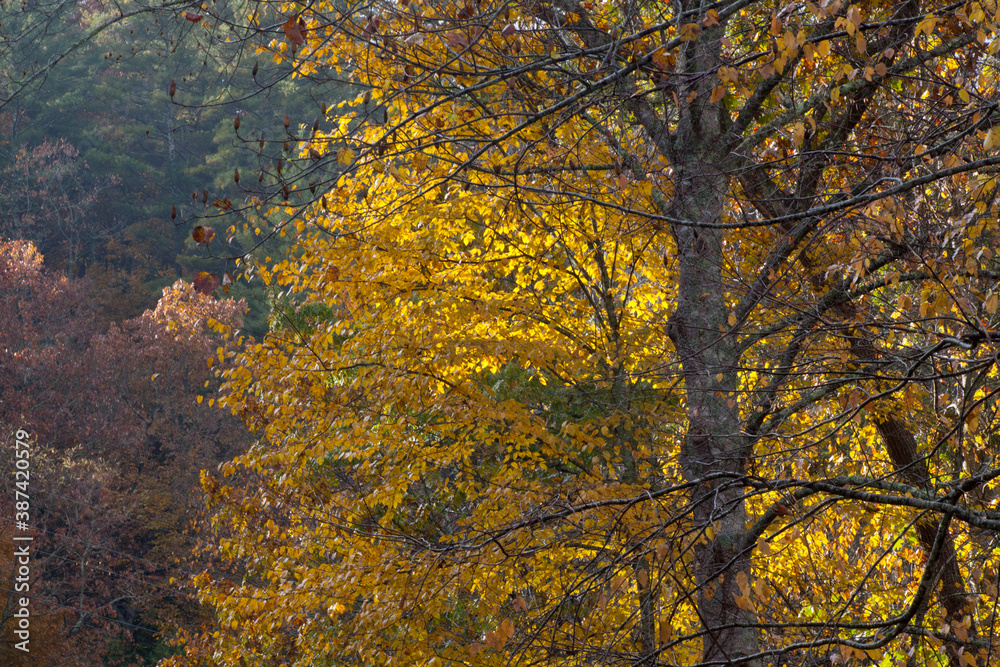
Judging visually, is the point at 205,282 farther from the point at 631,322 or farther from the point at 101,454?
the point at 101,454

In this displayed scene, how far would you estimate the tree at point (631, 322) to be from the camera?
10.8 ft

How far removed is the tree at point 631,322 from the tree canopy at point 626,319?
0.05 meters

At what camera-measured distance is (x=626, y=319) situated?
7.31 metres

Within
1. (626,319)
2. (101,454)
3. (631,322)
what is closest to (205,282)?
(631,322)

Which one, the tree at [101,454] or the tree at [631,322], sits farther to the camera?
the tree at [101,454]

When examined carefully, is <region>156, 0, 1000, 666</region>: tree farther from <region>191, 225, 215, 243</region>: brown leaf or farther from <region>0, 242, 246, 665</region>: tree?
<region>0, 242, 246, 665</region>: tree

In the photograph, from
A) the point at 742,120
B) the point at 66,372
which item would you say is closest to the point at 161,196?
the point at 66,372

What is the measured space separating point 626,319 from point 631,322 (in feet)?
0.44

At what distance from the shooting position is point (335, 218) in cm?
564

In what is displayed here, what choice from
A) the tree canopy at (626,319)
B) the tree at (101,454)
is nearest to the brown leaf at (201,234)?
the tree canopy at (626,319)

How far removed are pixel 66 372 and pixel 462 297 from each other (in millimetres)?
16305

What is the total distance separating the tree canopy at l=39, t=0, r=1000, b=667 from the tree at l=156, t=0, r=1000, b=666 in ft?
0.15

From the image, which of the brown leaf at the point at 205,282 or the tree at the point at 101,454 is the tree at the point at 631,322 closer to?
the brown leaf at the point at 205,282

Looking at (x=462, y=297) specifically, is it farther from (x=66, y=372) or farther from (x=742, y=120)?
(x=66, y=372)
